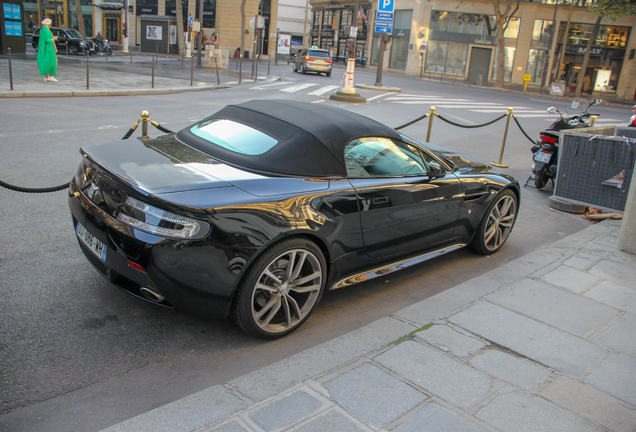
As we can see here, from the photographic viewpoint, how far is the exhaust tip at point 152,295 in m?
3.04

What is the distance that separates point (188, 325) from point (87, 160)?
4.24ft

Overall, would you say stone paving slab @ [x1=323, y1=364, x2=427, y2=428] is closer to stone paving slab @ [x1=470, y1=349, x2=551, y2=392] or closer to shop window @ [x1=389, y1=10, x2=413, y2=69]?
stone paving slab @ [x1=470, y1=349, x2=551, y2=392]

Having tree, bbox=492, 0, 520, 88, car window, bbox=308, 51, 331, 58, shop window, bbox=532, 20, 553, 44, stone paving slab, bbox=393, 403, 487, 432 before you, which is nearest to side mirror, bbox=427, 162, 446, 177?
stone paving slab, bbox=393, 403, 487, 432

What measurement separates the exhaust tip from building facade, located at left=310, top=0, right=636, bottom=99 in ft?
148

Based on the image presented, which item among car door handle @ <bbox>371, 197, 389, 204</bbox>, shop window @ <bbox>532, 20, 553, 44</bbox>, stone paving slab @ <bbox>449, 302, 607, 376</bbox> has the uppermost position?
shop window @ <bbox>532, 20, 553, 44</bbox>

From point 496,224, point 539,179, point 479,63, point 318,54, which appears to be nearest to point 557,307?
point 496,224

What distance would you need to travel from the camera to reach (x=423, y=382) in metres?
2.92

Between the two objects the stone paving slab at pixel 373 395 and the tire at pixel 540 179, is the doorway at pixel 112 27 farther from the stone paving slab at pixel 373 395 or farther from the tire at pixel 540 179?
the stone paving slab at pixel 373 395

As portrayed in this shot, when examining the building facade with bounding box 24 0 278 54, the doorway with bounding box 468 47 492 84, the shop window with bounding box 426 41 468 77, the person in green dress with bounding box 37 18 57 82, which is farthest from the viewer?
the building facade with bounding box 24 0 278 54

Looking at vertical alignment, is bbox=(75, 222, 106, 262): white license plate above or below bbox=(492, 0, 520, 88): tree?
below

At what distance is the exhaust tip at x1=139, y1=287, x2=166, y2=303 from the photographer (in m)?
3.04

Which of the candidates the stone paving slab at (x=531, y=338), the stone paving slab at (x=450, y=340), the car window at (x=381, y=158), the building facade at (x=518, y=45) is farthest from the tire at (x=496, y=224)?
the building facade at (x=518, y=45)

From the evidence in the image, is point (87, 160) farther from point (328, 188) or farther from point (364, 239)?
point (364, 239)

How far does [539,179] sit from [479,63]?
4439 centimetres
